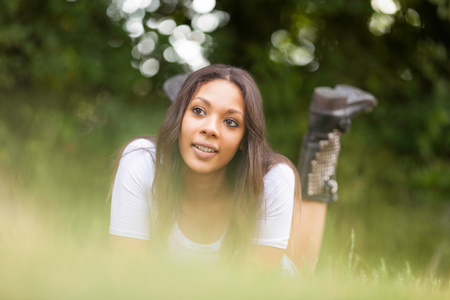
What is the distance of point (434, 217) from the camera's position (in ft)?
13.1

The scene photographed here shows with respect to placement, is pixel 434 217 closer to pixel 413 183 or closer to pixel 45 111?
pixel 413 183

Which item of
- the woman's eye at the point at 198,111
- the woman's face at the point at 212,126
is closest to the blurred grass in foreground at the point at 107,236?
the woman's face at the point at 212,126

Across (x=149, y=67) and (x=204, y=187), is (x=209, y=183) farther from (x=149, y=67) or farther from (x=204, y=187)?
(x=149, y=67)

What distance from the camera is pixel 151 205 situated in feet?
6.63

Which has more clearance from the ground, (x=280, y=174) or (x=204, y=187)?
(x=280, y=174)

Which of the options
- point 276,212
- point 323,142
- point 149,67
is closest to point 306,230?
point 323,142

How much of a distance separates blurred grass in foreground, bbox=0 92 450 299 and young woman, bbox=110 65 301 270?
233 millimetres

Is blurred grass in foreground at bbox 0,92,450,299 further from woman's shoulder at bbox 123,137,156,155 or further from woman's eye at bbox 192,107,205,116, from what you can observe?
woman's eye at bbox 192,107,205,116

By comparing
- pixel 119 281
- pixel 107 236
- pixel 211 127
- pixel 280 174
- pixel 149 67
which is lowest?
pixel 107 236

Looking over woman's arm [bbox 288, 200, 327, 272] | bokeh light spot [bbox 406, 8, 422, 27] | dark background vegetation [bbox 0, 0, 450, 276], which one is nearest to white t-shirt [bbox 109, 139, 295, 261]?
woman's arm [bbox 288, 200, 327, 272]

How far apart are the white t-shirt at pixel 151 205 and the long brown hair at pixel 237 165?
0.04 meters

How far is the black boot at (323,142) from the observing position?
9.51 ft

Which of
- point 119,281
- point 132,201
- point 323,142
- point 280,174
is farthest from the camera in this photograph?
point 323,142

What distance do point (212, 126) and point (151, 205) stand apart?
48cm
